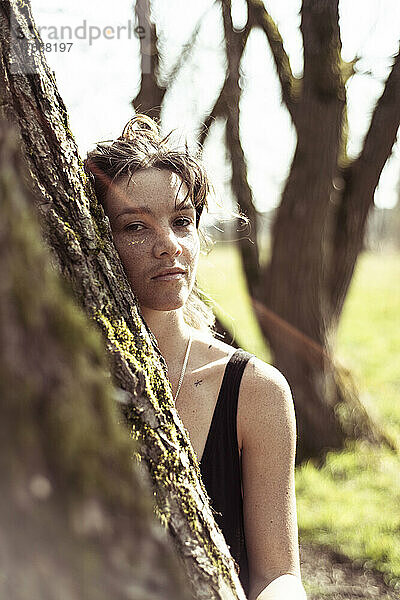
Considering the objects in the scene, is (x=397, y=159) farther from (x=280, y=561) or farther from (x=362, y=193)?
(x=280, y=561)

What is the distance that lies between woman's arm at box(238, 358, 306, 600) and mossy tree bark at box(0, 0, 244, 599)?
0.44 m

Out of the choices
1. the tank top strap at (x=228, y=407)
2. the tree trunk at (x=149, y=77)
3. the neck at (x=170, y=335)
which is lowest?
the tank top strap at (x=228, y=407)

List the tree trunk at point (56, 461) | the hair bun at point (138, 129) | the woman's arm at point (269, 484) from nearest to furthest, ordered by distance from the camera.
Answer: the tree trunk at point (56, 461), the woman's arm at point (269, 484), the hair bun at point (138, 129)

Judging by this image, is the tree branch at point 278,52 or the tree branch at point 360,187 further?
the tree branch at point 360,187

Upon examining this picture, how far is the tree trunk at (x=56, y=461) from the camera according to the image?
0.62 meters

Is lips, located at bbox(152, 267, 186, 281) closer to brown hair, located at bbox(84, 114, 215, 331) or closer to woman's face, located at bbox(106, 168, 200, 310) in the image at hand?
woman's face, located at bbox(106, 168, 200, 310)

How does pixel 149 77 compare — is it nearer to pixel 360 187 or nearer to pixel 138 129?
pixel 360 187

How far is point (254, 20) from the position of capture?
4547 millimetres

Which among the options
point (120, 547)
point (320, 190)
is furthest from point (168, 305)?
point (320, 190)

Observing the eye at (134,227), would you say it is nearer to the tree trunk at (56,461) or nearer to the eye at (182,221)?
the eye at (182,221)

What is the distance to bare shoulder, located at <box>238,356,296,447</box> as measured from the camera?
1.73 m

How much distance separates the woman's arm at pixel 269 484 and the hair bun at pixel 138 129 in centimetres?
80

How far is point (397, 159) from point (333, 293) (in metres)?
1.33

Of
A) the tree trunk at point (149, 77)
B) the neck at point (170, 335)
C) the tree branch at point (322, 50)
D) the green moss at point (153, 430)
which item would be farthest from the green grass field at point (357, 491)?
the tree branch at point (322, 50)
